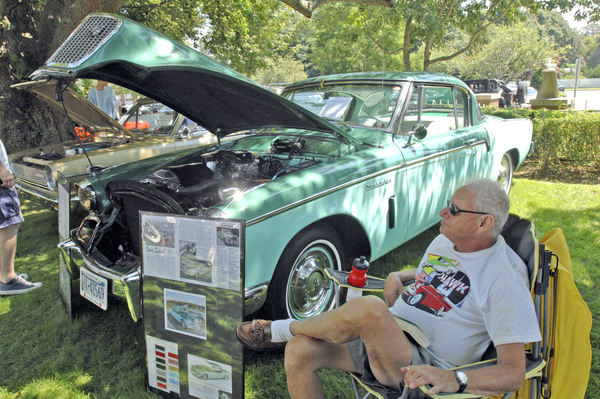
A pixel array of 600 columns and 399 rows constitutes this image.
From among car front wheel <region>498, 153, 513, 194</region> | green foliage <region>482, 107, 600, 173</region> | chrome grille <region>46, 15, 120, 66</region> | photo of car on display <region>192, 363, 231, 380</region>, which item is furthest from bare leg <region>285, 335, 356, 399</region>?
green foliage <region>482, 107, 600, 173</region>

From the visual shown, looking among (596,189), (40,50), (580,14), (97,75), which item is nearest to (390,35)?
(580,14)

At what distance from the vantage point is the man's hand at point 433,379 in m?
1.50

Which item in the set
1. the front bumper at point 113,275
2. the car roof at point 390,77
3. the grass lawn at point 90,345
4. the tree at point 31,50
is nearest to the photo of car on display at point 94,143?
the grass lawn at point 90,345

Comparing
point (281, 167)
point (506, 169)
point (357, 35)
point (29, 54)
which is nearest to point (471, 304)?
point (281, 167)

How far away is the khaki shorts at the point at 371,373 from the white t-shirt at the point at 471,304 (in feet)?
0.22

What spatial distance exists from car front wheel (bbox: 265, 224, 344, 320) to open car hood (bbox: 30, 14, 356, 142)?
882mm

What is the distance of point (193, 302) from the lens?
84.0 inches

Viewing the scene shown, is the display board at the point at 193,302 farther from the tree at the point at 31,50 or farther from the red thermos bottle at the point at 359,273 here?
the tree at the point at 31,50

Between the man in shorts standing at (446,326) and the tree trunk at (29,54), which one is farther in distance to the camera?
the tree trunk at (29,54)

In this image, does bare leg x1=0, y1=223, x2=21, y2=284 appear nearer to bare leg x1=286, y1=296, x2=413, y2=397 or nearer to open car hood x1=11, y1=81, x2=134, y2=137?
open car hood x1=11, y1=81, x2=134, y2=137

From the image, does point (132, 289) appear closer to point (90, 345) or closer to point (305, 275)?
point (90, 345)

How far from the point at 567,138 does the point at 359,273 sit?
679 centimetres

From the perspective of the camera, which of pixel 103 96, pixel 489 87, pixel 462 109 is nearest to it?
pixel 462 109

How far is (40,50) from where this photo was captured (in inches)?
265
